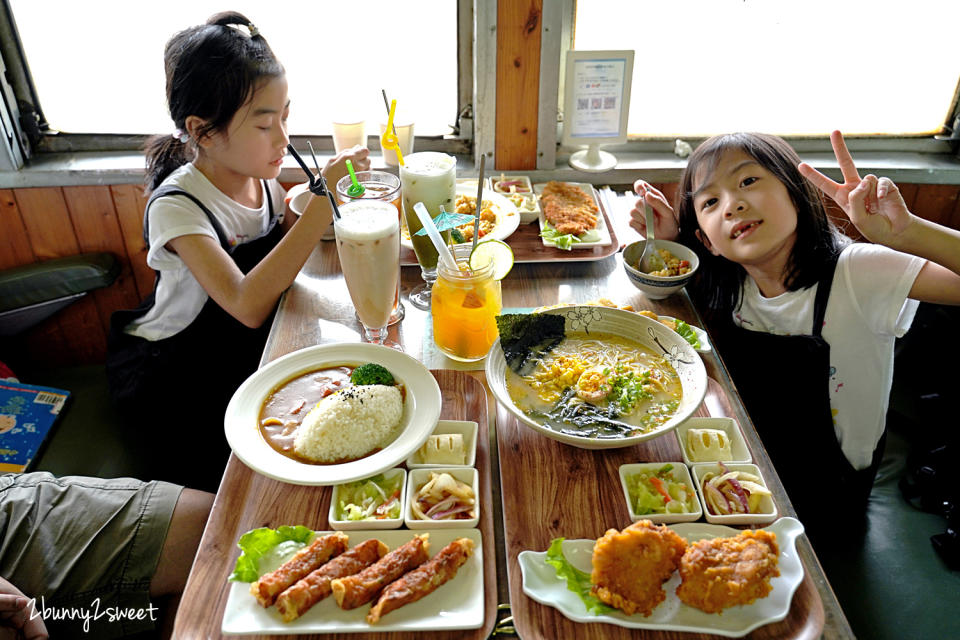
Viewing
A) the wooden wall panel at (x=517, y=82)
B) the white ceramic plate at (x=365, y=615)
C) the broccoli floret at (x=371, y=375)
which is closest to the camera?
the white ceramic plate at (x=365, y=615)

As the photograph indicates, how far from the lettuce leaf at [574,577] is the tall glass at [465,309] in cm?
59

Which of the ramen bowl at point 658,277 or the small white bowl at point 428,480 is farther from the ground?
the ramen bowl at point 658,277

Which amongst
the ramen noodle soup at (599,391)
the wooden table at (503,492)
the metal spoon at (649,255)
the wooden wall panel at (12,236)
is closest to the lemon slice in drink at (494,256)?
the wooden table at (503,492)

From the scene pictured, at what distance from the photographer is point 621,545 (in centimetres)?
106

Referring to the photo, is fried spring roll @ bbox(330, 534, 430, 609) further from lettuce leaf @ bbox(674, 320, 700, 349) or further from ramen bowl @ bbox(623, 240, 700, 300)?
ramen bowl @ bbox(623, 240, 700, 300)

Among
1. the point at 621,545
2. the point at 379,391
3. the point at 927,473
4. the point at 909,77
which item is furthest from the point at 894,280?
the point at 909,77

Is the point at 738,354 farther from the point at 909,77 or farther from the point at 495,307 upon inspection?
the point at 909,77

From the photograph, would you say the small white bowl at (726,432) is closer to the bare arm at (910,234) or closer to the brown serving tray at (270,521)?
the brown serving tray at (270,521)

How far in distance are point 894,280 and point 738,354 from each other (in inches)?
18.1

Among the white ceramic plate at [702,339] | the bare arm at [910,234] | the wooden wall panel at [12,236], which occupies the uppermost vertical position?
the bare arm at [910,234]

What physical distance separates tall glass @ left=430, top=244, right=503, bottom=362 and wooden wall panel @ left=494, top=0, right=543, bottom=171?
1.27 metres

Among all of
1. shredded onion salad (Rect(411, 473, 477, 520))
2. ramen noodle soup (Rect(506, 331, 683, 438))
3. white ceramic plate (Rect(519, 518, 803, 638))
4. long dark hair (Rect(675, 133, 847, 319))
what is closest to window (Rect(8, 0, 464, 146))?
long dark hair (Rect(675, 133, 847, 319))

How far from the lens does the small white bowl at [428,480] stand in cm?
116

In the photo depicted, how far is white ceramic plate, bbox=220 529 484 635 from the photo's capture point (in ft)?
3.29
